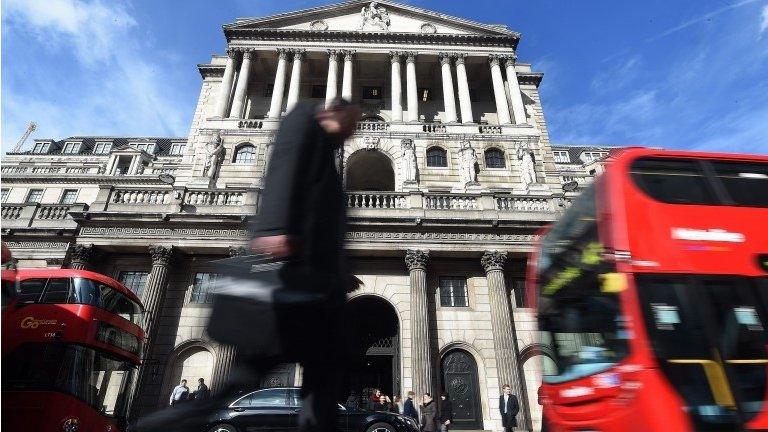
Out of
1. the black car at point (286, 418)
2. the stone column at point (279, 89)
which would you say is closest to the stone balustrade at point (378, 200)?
the stone column at point (279, 89)

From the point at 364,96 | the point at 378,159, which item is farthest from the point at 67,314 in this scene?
the point at 364,96

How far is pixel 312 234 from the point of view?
2.57 meters

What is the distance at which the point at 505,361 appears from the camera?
16094 mm

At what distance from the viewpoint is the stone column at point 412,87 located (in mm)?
25958

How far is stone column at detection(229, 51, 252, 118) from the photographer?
2564 centimetres

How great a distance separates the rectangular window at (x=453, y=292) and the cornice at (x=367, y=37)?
60.0ft

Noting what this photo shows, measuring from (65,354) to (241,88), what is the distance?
821 inches

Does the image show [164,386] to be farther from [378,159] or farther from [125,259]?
[378,159]

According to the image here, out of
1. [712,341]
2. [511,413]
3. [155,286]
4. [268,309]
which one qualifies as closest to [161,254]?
[155,286]

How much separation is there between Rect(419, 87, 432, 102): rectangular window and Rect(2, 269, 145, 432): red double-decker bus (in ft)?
76.6

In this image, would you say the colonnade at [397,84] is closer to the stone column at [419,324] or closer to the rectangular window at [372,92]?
the rectangular window at [372,92]

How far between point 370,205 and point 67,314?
11.9 meters

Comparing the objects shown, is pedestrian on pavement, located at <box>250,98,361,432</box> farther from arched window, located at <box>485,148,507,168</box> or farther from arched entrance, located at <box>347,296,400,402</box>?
arched window, located at <box>485,148,507,168</box>

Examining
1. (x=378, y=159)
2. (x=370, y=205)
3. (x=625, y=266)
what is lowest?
(x=625, y=266)
